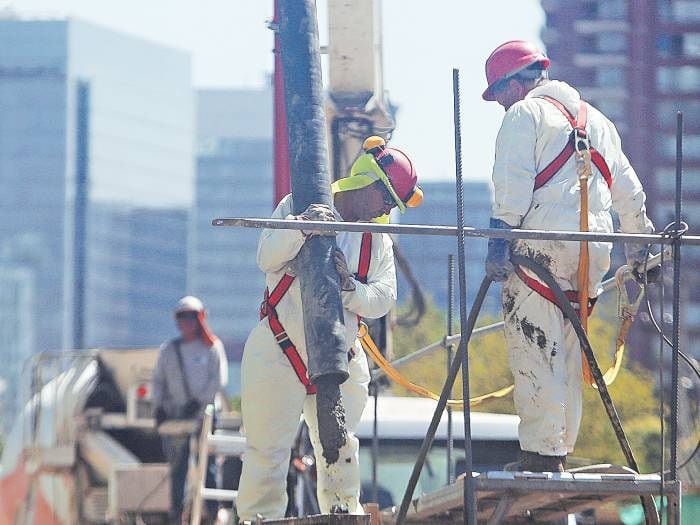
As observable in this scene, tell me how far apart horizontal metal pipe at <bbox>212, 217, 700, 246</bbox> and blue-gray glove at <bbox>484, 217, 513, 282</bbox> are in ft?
1.92

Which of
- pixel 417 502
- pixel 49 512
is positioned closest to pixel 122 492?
pixel 49 512

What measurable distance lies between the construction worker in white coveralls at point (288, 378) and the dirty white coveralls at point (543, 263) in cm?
59

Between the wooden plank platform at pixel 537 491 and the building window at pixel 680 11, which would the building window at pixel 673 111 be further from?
the wooden plank platform at pixel 537 491

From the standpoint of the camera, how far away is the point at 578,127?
25.2 feet

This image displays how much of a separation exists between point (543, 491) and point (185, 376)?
683cm

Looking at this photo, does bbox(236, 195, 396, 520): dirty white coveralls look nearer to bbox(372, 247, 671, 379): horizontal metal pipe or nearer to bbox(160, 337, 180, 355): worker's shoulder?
bbox(372, 247, 671, 379): horizontal metal pipe

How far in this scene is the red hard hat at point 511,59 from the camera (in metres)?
7.93

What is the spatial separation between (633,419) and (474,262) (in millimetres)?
139014

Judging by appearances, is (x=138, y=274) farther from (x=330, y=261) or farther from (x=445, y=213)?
(x=330, y=261)

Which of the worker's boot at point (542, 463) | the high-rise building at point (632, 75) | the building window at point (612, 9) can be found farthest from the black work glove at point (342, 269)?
the building window at point (612, 9)

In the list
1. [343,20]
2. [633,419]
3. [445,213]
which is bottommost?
[633,419]

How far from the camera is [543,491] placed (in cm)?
719

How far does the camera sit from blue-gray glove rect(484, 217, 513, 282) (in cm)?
742

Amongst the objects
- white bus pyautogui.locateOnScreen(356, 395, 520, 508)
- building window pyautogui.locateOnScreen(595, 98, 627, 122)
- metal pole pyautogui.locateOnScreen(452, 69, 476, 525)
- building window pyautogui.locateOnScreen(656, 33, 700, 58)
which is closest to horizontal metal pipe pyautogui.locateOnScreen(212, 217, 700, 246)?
metal pole pyautogui.locateOnScreen(452, 69, 476, 525)
